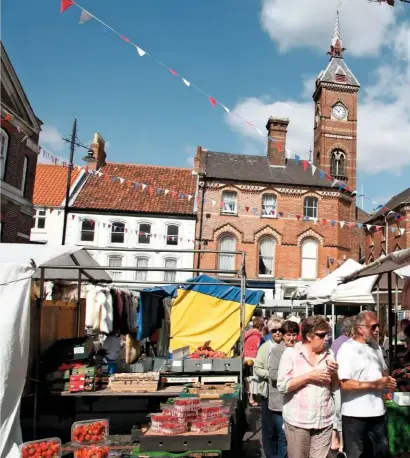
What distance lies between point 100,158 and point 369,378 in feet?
99.5

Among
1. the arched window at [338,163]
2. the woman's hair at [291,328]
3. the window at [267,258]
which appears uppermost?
the arched window at [338,163]

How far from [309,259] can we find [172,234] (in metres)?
9.21

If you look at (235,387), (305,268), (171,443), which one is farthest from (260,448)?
(305,268)

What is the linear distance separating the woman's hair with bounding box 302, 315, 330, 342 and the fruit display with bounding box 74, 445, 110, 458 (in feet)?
10.2

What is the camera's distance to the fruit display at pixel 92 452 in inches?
219

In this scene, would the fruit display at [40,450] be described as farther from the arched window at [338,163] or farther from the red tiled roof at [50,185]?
the arched window at [338,163]

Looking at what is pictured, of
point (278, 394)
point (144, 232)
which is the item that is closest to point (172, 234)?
point (144, 232)

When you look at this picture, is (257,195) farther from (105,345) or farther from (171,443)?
(171,443)

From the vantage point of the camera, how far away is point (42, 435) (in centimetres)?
757

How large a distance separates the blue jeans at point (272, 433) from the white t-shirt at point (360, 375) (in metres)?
1.53

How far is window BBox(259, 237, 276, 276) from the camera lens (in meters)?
30.5

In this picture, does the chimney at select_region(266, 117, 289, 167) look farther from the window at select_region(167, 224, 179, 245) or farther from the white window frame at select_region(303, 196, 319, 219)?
the window at select_region(167, 224, 179, 245)

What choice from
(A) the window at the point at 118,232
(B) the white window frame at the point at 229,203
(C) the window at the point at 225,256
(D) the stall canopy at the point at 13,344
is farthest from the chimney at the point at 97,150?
(D) the stall canopy at the point at 13,344

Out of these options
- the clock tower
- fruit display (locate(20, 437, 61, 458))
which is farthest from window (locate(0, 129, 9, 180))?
the clock tower
